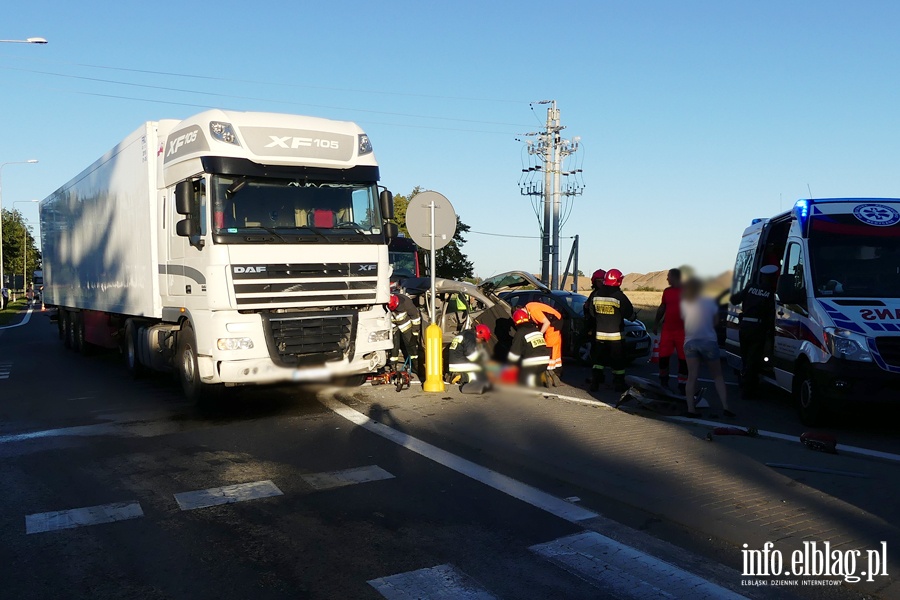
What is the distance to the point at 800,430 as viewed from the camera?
28.2 ft

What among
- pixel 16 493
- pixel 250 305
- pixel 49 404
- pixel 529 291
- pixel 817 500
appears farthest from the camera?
pixel 529 291

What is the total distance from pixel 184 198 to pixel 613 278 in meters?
5.85

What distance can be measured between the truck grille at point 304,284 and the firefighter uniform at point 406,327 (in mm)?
2368

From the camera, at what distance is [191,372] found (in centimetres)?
1003

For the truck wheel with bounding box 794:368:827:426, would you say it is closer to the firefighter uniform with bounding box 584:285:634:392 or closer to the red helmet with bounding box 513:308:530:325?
the firefighter uniform with bounding box 584:285:634:392

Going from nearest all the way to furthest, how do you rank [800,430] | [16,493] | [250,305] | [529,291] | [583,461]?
[16,493] → [583,461] → [800,430] → [250,305] → [529,291]

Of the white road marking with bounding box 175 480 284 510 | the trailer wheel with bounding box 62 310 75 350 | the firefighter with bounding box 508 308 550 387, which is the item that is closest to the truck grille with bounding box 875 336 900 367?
the firefighter with bounding box 508 308 550 387

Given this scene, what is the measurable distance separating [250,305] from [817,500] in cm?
635

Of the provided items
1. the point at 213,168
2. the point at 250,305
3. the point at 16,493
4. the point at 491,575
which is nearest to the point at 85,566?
the point at 16,493

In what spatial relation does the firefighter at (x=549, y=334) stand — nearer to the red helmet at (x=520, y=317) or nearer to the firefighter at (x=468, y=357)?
the red helmet at (x=520, y=317)

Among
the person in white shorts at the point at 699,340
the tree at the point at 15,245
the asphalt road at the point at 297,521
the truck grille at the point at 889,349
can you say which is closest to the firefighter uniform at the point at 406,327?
the asphalt road at the point at 297,521

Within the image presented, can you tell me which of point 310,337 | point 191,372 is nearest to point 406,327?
point 310,337

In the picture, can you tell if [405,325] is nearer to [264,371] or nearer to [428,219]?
[428,219]

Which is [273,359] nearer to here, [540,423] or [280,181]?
[280,181]
